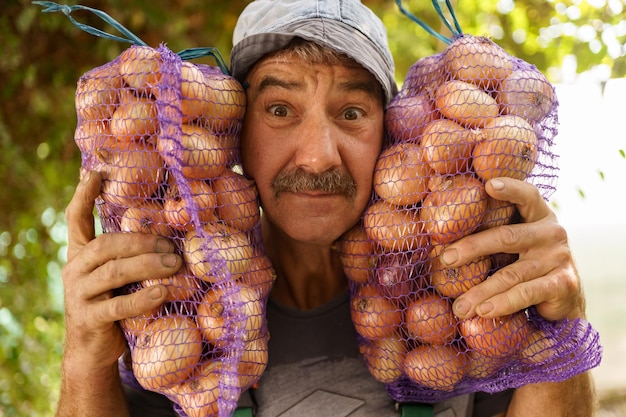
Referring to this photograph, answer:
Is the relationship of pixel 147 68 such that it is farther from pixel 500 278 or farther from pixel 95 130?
pixel 500 278

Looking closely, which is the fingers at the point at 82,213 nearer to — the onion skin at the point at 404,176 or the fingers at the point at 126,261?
the fingers at the point at 126,261

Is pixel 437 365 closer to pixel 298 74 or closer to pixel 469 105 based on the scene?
pixel 469 105

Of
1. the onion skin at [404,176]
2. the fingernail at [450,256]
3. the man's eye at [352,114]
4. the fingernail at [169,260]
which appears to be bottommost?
the fingernail at [450,256]

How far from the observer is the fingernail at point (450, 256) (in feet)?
3.67

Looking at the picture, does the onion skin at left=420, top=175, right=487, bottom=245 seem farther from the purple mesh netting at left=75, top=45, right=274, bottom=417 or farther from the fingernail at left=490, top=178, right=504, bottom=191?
the purple mesh netting at left=75, top=45, right=274, bottom=417

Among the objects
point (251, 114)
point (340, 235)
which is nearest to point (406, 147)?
point (340, 235)

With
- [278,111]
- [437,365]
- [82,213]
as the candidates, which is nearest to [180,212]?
[82,213]

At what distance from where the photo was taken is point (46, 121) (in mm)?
2268

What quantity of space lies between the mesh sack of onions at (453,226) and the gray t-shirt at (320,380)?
0.15 metres

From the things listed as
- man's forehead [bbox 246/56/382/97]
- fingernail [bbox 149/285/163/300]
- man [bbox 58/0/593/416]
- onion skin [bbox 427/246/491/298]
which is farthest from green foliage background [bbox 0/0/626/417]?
fingernail [bbox 149/285/163/300]

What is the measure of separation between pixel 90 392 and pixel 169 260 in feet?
1.39

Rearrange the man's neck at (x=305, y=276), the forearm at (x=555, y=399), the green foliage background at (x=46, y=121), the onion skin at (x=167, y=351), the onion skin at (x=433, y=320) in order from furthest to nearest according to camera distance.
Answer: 1. the green foliage background at (x=46, y=121)
2. the man's neck at (x=305, y=276)
3. the forearm at (x=555, y=399)
4. the onion skin at (x=433, y=320)
5. the onion skin at (x=167, y=351)

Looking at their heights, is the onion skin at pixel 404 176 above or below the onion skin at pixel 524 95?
below

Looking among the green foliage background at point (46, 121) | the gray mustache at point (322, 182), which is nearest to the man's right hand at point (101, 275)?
the gray mustache at point (322, 182)
